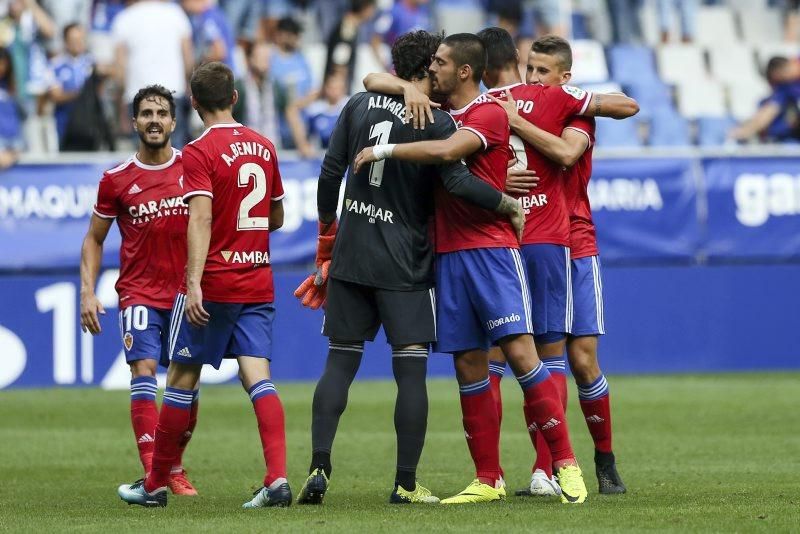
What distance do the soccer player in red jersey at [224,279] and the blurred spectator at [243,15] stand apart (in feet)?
42.4

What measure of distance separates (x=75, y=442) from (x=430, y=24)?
11.0 metres

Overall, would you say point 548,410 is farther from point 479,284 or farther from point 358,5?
point 358,5

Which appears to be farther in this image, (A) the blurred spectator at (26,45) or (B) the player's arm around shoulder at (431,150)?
(A) the blurred spectator at (26,45)

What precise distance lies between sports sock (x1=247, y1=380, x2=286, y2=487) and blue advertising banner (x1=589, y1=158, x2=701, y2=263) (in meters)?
9.86

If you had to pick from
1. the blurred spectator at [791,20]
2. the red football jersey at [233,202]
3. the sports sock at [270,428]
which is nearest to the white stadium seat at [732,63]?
the blurred spectator at [791,20]

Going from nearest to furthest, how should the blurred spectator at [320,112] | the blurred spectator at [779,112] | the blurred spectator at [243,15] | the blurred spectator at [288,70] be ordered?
Result: the blurred spectator at [320,112] → the blurred spectator at [288,70] → the blurred spectator at [779,112] → the blurred spectator at [243,15]

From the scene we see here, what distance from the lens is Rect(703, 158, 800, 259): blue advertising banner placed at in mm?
17516

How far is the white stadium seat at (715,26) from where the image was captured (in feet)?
77.6

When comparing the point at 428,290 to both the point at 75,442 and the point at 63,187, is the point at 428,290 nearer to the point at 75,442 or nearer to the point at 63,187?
the point at 75,442

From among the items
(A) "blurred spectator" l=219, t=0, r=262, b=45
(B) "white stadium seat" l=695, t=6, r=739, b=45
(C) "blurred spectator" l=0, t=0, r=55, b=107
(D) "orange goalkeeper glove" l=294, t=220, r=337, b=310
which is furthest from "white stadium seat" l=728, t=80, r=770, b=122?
(D) "orange goalkeeper glove" l=294, t=220, r=337, b=310

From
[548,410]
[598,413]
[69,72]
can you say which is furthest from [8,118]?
[548,410]

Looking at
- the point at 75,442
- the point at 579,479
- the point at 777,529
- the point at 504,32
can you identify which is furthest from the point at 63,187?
the point at 777,529

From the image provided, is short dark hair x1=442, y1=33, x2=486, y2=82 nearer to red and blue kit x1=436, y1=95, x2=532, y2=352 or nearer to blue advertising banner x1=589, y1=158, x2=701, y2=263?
red and blue kit x1=436, y1=95, x2=532, y2=352

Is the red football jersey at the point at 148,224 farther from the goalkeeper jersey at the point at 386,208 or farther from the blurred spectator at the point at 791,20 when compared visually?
the blurred spectator at the point at 791,20
